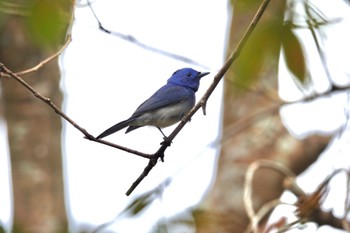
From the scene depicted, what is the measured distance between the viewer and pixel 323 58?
3.34m

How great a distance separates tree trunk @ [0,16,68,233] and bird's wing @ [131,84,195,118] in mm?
1534

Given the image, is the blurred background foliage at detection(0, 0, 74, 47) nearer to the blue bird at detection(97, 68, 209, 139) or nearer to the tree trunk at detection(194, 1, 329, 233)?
the blue bird at detection(97, 68, 209, 139)

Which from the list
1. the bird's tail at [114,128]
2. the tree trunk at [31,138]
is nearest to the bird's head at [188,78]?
the bird's tail at [114,128]

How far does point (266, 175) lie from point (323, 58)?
9.12 feet

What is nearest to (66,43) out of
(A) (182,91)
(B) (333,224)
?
(A) (182,91)

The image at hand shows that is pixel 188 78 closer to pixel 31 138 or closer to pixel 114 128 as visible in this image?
pixel 114 128

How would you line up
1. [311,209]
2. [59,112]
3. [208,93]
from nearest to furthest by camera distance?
[59,112]
[208,93]
[311,209]

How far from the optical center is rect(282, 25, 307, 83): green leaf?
8.83 ft

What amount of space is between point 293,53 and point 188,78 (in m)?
2.45

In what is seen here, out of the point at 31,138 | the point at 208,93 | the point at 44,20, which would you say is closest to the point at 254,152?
the point at 31,138

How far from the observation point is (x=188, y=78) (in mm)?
5137

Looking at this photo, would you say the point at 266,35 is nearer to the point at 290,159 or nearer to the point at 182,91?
the point at 182,91

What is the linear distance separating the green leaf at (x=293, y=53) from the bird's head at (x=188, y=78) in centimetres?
233

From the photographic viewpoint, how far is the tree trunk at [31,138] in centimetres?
593
